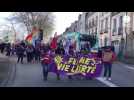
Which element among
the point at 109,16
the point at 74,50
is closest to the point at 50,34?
the point at 74,50

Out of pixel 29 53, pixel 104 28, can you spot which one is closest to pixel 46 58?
pixel 29 53

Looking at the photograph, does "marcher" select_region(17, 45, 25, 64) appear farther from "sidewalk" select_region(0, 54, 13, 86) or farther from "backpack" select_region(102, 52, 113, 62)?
"backpack" select_region(102, 52, 113, 62)

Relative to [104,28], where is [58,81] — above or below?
below

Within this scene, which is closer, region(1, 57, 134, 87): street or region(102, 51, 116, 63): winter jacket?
region(1, 57, 134, 87): street

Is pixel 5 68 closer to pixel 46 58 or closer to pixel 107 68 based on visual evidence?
pixel 46 58

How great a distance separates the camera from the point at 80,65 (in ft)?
33.4

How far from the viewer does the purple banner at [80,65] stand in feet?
33.2

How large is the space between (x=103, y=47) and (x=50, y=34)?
106 cm

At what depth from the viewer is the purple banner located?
399 inches

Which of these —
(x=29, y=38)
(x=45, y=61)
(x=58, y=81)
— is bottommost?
(x=58, y=81)

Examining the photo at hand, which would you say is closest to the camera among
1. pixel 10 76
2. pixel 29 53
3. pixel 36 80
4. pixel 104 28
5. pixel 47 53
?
pixel 10 76

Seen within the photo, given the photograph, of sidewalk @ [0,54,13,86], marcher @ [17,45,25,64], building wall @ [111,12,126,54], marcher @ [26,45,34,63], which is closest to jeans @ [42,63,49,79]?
marcher @ [26,45,34,63]

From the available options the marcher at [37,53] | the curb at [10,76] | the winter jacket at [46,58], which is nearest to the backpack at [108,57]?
the winter jacket at [46,58]

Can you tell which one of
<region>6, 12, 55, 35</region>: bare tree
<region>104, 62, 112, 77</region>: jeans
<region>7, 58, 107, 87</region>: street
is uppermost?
<region>6, 12, 55, 35</region>: bare tree
